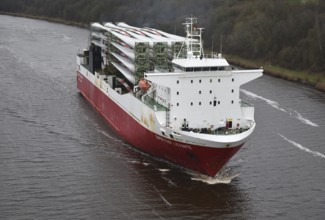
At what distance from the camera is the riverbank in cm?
5237

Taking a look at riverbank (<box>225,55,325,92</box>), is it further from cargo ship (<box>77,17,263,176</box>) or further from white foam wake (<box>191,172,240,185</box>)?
white foam wake (<box>191,172,240,185</box>)

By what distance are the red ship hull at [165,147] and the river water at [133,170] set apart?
0.52 meters

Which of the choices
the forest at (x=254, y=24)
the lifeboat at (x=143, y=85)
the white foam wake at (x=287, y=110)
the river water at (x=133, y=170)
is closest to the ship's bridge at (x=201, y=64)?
the lifeboat at (x=143, y=85)

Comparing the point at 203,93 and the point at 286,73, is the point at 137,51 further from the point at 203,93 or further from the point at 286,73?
the point at 286,73

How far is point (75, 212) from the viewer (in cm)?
2545

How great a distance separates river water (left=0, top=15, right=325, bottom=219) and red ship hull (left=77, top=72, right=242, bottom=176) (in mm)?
521

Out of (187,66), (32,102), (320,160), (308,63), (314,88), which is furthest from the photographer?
(308,63)

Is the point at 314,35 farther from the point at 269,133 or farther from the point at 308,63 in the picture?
the point at 269,133

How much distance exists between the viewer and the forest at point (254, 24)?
58.8 metres

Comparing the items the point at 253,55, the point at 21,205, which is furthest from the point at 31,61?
the point at 21,205

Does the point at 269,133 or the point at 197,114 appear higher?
the point at 197,114

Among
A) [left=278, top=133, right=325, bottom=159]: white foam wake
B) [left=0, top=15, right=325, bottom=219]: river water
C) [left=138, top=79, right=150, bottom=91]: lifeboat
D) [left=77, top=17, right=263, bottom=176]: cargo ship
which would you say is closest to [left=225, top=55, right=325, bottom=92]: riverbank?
[left=0, top=15, right=325, bottom=219]: river water

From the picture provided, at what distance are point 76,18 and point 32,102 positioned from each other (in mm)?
58443

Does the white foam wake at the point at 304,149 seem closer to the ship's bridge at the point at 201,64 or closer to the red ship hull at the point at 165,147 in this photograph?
the red ship hull at the point at 165,147
